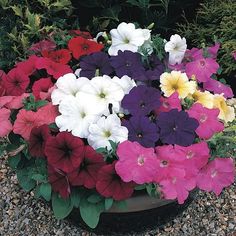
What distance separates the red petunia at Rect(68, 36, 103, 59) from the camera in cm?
273

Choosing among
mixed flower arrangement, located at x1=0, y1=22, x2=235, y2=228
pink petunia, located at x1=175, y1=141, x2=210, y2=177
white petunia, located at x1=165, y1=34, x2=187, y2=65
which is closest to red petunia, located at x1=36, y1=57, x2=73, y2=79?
mixed flower arrangement, located at x1=0, y1=22, x2=235, y2=228

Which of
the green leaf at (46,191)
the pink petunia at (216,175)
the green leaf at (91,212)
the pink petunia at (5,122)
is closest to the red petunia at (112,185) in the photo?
the green leaf at (91,212)

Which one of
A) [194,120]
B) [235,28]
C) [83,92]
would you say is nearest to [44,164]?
[83,92]

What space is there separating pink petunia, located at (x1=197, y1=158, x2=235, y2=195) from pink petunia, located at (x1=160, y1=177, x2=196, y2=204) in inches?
4.1

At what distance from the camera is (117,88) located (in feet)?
7.88

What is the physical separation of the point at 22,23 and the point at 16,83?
0.80 metres

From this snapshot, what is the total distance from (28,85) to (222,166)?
103 centimetres

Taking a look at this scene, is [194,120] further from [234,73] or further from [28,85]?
[234,73]

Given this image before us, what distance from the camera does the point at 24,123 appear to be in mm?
2332

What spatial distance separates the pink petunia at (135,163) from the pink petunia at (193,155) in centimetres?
14

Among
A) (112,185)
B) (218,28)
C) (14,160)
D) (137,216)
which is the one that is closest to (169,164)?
(112,185)

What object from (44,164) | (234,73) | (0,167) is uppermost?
(44,164)

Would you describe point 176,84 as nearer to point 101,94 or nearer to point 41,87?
point 101,94

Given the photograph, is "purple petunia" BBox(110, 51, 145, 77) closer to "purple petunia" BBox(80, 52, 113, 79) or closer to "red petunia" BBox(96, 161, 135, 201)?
"purple petunia" BBox(80, 52, 113, 79)
